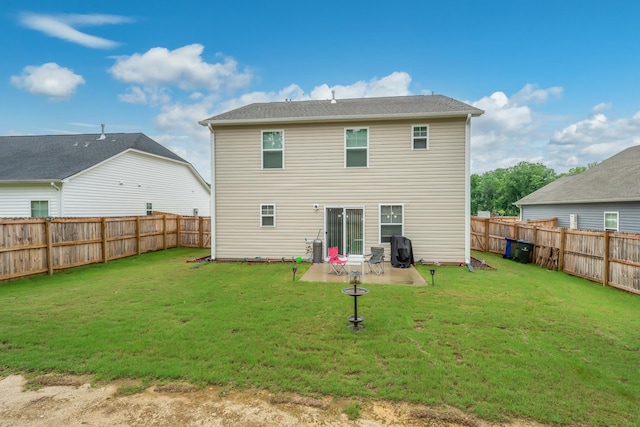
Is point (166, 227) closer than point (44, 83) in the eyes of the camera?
Yes

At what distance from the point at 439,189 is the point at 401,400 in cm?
855

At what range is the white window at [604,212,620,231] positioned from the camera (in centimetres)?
1372

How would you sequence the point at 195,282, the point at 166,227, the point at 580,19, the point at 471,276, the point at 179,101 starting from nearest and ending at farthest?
1. the point at 195,282
2. the point at 471,276
3. the point at 580,19
4. the point at 166,227
5. the point at 179,101

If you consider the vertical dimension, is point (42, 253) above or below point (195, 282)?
above

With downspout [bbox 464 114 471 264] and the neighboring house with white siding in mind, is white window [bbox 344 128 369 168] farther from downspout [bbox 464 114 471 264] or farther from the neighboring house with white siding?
downspout [bbox 464 114 471 264]

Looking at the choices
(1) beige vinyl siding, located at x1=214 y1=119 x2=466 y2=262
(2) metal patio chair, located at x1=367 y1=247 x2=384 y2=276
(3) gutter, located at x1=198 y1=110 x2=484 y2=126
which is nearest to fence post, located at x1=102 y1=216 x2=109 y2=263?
(1) beige vinyl siding, located at x1=214 y1=119 x2=466 y2=262

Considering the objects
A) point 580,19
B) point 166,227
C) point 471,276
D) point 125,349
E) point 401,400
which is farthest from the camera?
point 166,227

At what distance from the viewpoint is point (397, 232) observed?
1045 cm

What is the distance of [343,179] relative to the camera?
10.7 meters

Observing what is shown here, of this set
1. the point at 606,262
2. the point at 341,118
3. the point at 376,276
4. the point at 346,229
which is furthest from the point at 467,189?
the point at 341,118

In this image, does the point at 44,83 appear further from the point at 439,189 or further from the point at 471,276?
the point at 471,276


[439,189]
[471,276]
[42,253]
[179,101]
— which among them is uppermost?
[179,101]

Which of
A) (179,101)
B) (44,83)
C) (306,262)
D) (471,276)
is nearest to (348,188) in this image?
(306,262)

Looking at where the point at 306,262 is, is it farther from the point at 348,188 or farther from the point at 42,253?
the point at 42,253
